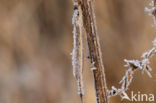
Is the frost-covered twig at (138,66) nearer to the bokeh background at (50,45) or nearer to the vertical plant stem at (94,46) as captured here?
the vertical plant stem at (94,46)

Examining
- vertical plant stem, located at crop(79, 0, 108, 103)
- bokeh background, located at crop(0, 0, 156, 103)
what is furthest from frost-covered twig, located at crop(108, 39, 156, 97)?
bokeh background, located at crop(0, 0, 156, 103)

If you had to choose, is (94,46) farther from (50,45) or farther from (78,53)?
(50,45)

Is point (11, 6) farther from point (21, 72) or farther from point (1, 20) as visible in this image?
point (21, 72)

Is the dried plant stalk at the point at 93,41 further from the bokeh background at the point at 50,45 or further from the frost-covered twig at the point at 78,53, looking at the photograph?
the bokeh background at the point at 50,45

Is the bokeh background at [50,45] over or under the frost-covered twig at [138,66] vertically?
over

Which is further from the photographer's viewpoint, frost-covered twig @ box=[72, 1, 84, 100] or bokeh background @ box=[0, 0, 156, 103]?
bokeh background @ box=[0, 0, 156, 103]

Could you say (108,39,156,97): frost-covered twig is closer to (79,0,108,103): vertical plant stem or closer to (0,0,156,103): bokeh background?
(79,0,108,103): vertical plant stem

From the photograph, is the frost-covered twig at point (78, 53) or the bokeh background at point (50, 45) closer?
the frost-covered twig at point (78, 53)

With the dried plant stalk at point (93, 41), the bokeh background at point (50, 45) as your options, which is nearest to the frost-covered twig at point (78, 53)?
the dried plant stalk at point (93, 41)

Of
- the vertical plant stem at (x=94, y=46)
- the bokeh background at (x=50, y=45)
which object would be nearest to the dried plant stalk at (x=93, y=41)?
the vertical plant stem at (x=94, y=46)
